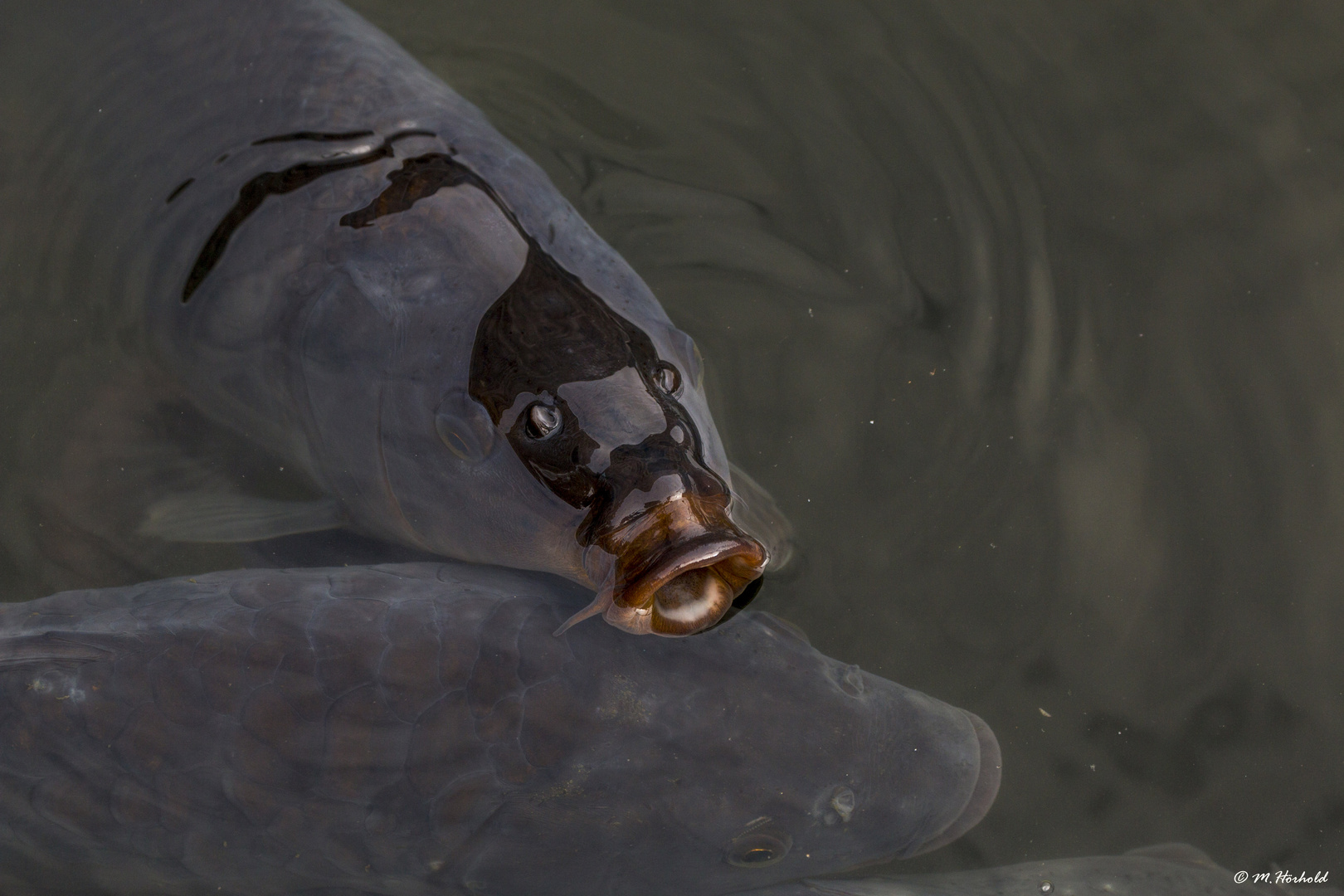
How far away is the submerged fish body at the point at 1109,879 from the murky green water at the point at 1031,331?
8 cm

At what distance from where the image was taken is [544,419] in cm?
281

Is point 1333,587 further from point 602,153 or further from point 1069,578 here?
point 602,153

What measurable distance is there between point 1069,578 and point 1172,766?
715mm

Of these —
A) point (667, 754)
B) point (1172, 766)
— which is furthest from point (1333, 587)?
point (667, 754)

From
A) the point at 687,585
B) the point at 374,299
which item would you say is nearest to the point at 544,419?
the point at 687,585

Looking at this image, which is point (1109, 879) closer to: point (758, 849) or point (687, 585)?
point (758, 849)

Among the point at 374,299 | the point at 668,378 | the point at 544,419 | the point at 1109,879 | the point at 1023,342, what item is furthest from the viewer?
the point at 1023,342

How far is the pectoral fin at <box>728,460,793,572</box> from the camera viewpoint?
3.54 m

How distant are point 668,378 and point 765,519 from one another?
3.06 ft

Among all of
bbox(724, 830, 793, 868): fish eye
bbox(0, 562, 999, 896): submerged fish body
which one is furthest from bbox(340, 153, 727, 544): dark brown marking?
bbox(724, 830, 793, 868): fish eye

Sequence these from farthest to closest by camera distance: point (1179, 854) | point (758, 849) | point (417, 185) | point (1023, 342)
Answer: point (1023, 342) < point (1179, 854) < point (417, 185) < point (758, 849)

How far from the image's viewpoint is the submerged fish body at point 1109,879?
3.65 m

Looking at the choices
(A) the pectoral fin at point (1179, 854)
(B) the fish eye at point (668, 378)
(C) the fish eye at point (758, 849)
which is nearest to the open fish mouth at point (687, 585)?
(B) the fish eye at point (668, 378)

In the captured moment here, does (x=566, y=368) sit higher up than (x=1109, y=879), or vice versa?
(x=566, y=368)
